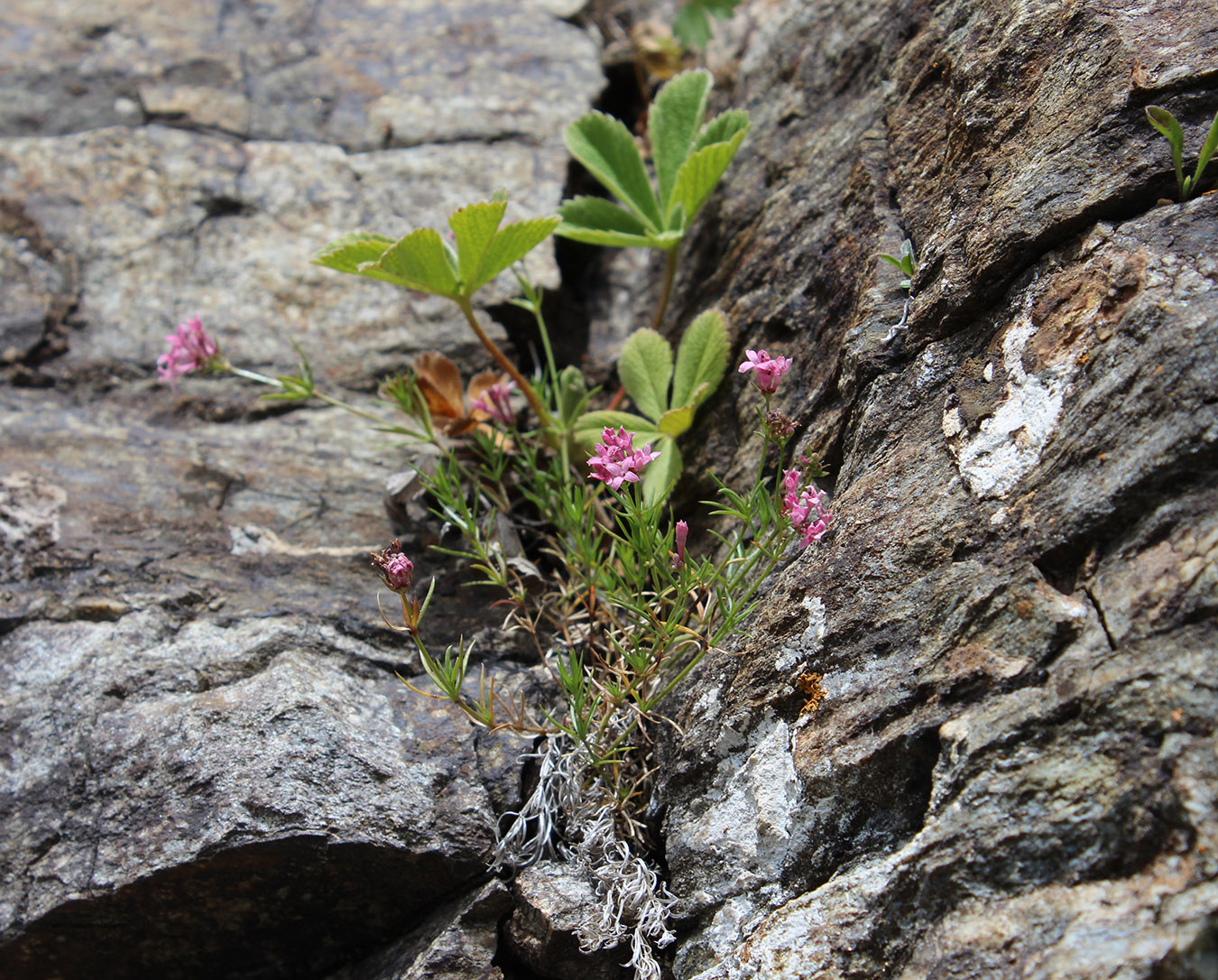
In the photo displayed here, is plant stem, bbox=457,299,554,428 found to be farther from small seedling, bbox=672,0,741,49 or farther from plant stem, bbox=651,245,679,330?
small seedling, bbox=672,0,741,49

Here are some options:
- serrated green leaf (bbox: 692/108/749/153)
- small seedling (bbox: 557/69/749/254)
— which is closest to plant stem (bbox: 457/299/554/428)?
small seedling (bbox: 557/69/749/254)

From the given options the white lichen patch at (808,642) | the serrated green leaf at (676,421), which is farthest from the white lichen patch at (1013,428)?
the serrated green leaf at (676,421)

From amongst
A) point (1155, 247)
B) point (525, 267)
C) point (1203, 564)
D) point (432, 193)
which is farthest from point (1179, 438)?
point (432, 193)

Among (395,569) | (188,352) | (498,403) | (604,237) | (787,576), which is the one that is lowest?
(188,352)

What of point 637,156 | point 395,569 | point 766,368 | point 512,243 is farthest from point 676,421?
point 637,156

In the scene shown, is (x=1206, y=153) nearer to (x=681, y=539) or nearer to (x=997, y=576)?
(x=997, y=576)

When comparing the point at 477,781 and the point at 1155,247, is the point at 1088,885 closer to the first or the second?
the point at 1155,247
